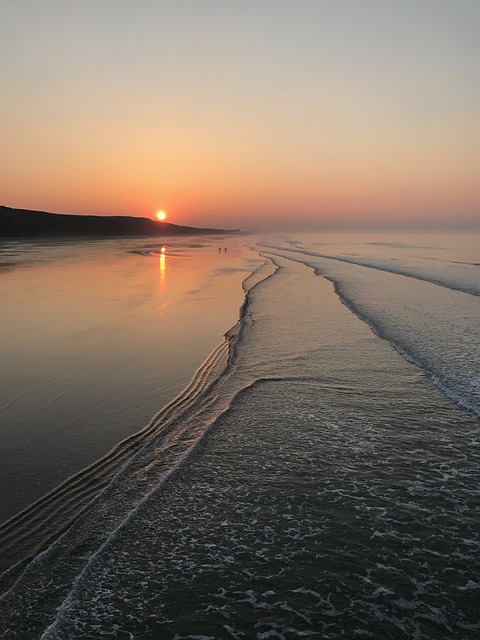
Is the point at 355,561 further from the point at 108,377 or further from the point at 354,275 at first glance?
the point at 354,275

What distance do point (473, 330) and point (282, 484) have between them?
10.2 metres

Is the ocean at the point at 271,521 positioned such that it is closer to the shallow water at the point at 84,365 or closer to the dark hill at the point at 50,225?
the shallow water at the point at 84,365

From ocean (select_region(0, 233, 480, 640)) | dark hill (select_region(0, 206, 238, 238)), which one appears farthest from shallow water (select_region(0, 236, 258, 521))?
dark hill (select_region(0, 206, 238, 238))

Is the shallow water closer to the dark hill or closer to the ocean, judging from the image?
the ocean

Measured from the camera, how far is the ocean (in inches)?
134

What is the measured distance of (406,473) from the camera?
17.9ft

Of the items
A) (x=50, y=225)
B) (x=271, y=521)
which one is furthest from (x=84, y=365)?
(x=50, y=225)

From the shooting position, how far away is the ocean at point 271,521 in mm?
3398

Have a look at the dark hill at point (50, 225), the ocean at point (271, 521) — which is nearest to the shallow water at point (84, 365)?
the ocean at point (271, 521)

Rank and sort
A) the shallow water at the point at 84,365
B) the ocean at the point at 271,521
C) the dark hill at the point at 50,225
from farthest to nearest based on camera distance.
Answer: the dark hill at the point at 50,225, the shallow water at the point at 84,365, the ocean at the point at 271,521

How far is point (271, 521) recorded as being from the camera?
179 inches

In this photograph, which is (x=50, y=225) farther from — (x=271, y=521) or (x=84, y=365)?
(x=271, y=521)

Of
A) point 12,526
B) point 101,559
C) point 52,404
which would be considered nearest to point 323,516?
point 101,559

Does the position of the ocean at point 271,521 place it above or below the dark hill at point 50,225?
below
